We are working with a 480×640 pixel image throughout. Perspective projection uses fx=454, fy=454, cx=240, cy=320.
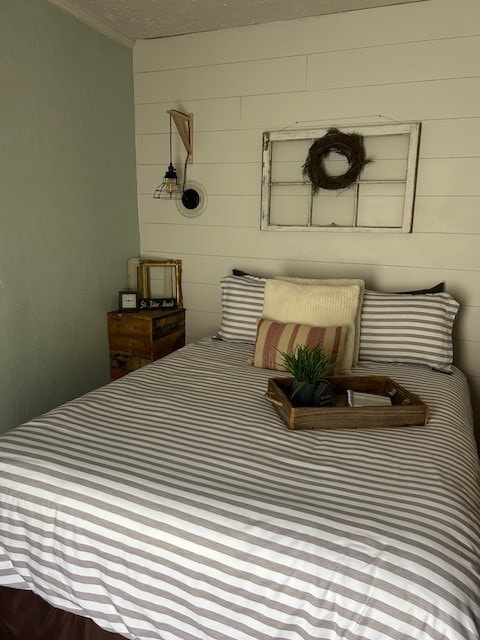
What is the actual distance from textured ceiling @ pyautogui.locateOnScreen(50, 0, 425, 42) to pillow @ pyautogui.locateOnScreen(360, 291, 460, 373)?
4.67ft

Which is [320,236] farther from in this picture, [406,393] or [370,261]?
[406,393]

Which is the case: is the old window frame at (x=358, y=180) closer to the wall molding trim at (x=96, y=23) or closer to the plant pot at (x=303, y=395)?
the wall molding trim at (x=96, y=23)

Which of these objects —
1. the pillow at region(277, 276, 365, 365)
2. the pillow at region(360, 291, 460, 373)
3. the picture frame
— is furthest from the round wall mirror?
the pillow at region(360, 291, 460, 373)

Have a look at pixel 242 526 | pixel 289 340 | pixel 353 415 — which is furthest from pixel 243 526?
pixel 289 340

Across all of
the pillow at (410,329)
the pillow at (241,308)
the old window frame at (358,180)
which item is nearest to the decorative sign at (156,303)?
the pillow at (241,308)

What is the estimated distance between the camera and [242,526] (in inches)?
37.9

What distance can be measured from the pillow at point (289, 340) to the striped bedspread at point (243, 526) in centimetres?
52

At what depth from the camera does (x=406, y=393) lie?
1.56m

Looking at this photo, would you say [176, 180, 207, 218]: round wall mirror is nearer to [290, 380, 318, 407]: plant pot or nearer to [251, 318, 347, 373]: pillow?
[251, 318, 347, 373]: pillow

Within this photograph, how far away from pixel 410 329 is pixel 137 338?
1474 millimetres

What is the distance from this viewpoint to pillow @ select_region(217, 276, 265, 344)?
2.34 m

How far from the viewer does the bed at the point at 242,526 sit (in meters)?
0.87

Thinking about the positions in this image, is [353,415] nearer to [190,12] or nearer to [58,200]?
[58,200]

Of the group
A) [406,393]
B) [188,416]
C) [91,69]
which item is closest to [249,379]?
[188,416]
